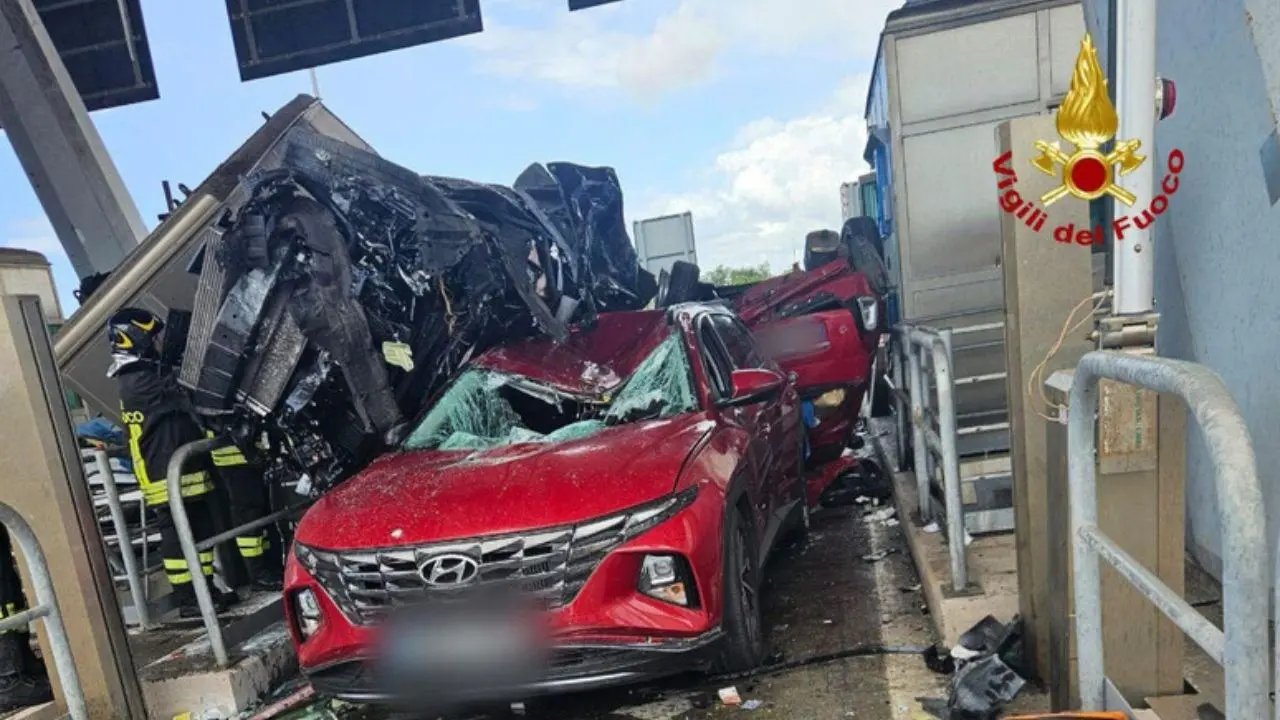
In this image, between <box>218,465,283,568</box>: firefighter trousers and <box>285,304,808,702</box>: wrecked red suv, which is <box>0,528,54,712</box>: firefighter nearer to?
<box>218,465,283,568</box>: firefighter trousers

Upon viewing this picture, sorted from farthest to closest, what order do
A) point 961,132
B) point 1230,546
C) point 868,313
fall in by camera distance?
point 868,313 → point 961,132 → point 1230,546

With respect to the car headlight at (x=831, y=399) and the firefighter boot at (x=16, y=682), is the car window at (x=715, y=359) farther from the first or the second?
the firefighter boot at (x=16, y=682)

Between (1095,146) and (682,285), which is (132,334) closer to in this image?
(1095,146)

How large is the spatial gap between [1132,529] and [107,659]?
151 inches

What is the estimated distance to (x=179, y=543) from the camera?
15.9 feet

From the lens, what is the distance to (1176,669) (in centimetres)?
227

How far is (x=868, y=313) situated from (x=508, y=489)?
4406 millimetres

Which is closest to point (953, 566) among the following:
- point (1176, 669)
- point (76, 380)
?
point (1176, 669)

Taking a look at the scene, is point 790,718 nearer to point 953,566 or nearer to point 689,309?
point 953,566

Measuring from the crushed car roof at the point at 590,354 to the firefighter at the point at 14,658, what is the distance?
2.50 m

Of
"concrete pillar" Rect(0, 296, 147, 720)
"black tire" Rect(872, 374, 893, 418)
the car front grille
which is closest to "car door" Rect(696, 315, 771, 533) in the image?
the car front grille

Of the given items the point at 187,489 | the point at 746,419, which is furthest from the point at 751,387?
the point at 187,489

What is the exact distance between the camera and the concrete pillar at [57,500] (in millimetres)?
3182

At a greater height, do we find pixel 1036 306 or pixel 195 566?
pixel 1036 306
